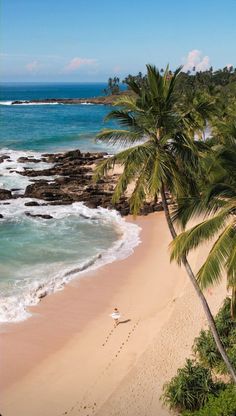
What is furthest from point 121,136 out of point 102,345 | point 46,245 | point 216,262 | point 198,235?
point 46,245

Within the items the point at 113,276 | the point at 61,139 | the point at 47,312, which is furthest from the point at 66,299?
the point at 61,139

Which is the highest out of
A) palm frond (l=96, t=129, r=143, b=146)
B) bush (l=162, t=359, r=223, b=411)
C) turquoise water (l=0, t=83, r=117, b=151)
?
palm frond (l=96, t=129, r=143, b=146)

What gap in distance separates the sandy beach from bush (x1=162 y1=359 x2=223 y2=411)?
1.41 feet

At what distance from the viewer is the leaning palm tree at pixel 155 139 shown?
33.5 feet

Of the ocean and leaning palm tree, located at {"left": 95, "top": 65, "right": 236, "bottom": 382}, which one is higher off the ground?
leaning palm tree, located at {"left": 95, "top": 65, "right": 236, "bottom": 382}

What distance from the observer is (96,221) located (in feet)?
99.0

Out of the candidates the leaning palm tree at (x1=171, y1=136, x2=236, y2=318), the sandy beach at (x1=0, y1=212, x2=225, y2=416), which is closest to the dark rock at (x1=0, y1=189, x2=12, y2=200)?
the sandy beach at (x1=0, y1=212, x2=225, y2=416)

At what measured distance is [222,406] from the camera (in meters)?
10.1

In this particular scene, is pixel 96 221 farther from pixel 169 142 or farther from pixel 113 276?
pixel 169 142

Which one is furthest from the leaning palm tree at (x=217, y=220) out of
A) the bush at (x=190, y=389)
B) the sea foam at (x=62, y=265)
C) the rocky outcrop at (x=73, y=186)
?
the rocky outcrop at (x=73, y=186)

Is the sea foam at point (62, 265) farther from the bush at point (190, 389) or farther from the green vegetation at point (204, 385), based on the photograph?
the bush at point (190, 389)

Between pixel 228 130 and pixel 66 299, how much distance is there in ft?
41.1

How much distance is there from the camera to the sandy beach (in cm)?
1271

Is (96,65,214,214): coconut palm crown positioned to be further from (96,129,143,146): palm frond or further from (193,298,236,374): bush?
(193,298,236,374): bush
